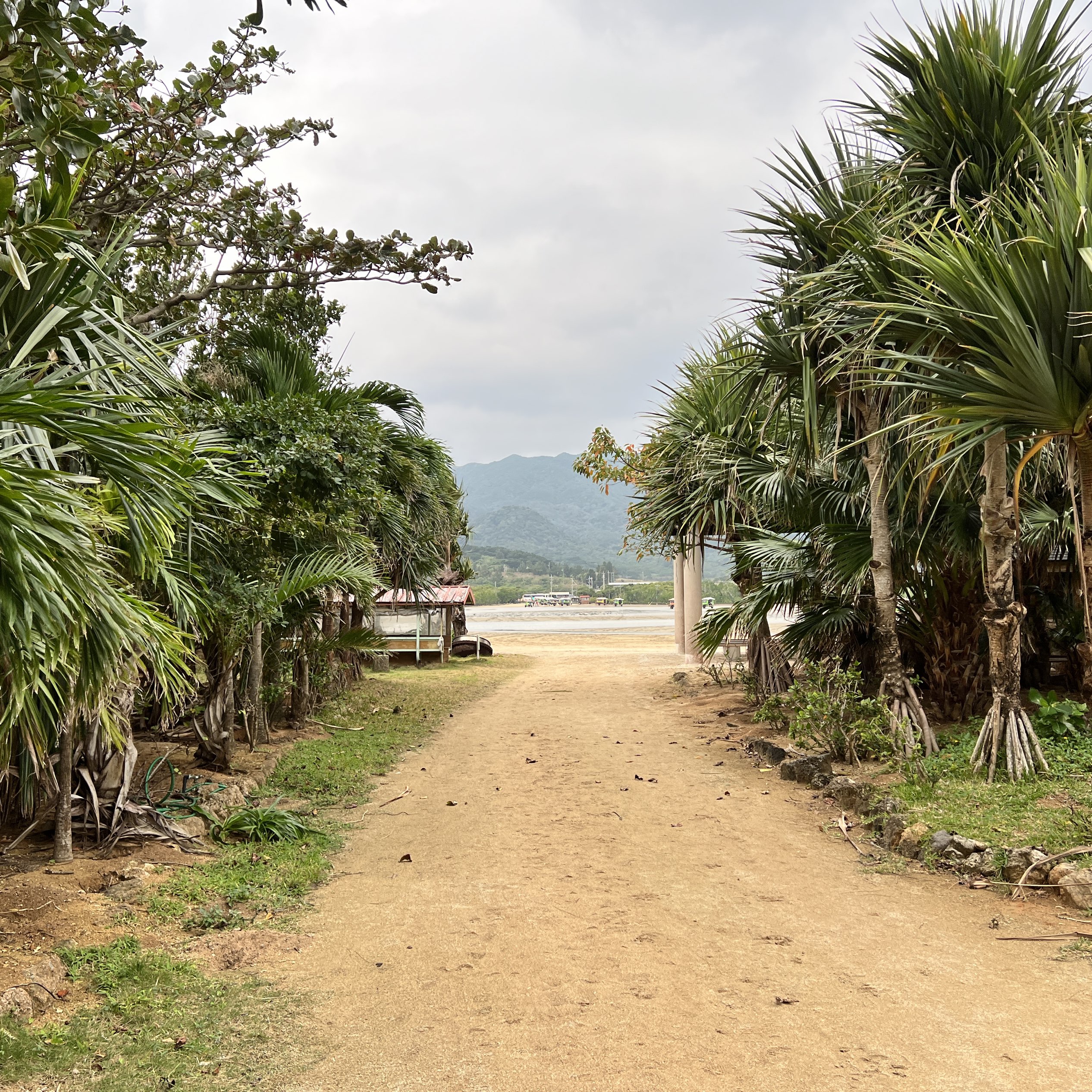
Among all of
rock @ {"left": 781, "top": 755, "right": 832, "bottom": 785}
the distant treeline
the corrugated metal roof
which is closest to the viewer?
rock @ {"left": 781, "top": 755, "right": 832, "bottom": 785}

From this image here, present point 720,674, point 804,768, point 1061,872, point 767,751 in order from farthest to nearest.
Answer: point 720,674 < point 767,751 < point 804,768 < point 1061,872

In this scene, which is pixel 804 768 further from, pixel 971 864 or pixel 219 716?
pixel 219 716

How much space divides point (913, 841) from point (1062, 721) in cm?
198

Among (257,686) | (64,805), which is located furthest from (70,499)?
(257,686)

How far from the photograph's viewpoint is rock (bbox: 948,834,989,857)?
16.4ft

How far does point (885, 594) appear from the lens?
7402 millimetres

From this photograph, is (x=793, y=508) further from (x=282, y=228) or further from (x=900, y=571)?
(x=282, y=228)

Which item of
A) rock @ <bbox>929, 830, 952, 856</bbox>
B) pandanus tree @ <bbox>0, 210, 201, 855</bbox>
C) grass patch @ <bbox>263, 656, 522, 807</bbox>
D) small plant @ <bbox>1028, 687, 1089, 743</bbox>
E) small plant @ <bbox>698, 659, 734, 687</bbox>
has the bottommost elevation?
grass patch @ <bbox>263, 656, 522, 807</bbox>

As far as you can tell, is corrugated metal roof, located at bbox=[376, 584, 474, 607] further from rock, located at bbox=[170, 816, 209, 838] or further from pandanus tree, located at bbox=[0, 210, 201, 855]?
pandanus tree, located at bbox=[0, 210, 201, 855]

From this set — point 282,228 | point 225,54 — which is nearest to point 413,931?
point 282,228

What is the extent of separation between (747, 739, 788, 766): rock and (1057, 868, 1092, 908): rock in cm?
384

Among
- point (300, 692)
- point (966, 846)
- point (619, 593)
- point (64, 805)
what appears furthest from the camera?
point (619, 593)

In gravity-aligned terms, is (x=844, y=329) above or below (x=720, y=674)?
above

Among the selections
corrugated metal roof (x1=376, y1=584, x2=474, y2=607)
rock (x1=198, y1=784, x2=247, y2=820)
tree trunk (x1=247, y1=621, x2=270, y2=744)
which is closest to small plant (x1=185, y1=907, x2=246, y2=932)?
rock (x1=198, y1=784, x2=247, y2=820)
